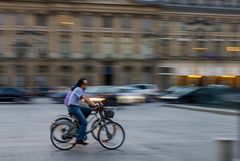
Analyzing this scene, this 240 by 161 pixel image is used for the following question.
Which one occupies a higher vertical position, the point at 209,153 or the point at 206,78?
the point at 209,153

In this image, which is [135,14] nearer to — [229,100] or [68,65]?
[68,65]

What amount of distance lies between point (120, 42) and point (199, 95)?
4693cm

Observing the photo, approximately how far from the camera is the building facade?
81438 millimetres

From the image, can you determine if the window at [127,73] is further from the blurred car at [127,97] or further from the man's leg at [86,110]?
the man's leg at [86,110]

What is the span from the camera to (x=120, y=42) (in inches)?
3410

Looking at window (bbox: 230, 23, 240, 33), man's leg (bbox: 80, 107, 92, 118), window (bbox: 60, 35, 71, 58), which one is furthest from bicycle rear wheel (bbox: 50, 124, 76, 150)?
window (bbox: 230, 23, 240, 33)

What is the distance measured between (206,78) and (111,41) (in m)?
15.1

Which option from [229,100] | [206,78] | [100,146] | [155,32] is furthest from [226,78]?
[100,146]

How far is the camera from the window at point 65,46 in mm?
84188

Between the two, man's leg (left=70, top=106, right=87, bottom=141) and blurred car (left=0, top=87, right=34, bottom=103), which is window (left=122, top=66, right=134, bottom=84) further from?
man's leg (left=70, top=106, right=87, bottom=141)

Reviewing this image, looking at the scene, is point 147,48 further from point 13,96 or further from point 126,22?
point 13,96

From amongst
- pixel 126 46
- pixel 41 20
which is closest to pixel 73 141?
pixel 41 20

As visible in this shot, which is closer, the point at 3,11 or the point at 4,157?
the point at 4,157

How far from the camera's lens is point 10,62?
80.4 m
